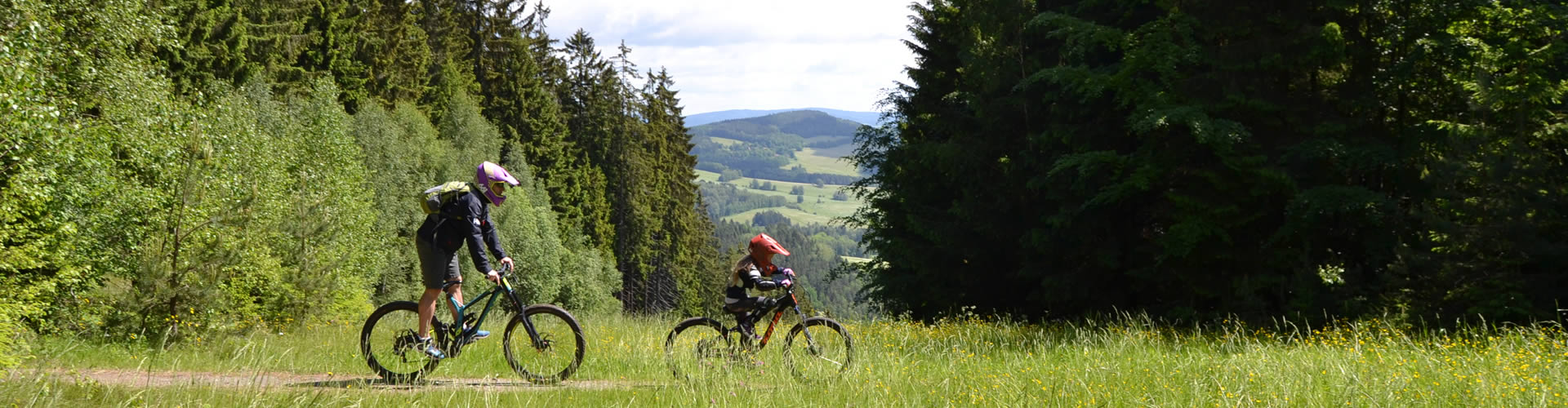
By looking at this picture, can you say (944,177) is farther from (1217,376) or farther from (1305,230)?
(1217,376)

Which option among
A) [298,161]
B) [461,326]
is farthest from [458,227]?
[298,161]

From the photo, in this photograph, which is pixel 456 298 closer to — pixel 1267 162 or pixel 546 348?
pixel 546 348

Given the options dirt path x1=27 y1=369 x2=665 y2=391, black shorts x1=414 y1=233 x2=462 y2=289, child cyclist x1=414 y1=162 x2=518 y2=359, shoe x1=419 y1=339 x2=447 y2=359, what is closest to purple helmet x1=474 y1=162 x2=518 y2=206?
child cyclist x1=414 y1=162 x2=518 y2=359

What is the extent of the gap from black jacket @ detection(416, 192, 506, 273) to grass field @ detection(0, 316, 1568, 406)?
1074 millimetres

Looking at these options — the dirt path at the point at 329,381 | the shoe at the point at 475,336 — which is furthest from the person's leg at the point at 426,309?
the dirt path at the point at 329,381

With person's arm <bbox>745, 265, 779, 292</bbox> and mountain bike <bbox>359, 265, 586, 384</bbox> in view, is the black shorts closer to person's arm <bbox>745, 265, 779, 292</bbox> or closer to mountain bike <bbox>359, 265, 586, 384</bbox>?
mountain bike <bbox>359, 265, 586, 384</bbox>

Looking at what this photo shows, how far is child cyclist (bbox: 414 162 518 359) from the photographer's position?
22.8 ft

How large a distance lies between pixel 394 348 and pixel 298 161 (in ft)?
69.3

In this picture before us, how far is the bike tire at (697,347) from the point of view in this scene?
23.5 feet

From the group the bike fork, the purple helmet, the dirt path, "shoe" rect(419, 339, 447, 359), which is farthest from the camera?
the bike fork

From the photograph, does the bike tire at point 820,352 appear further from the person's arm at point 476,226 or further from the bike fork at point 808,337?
the person's arm at point 476,226

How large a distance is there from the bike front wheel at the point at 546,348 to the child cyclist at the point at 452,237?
0.51 metres

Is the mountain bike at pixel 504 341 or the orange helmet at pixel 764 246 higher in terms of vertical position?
the orange helmet at pixel 764 246

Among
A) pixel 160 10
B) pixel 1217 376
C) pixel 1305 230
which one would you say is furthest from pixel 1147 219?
pixel 160 10
